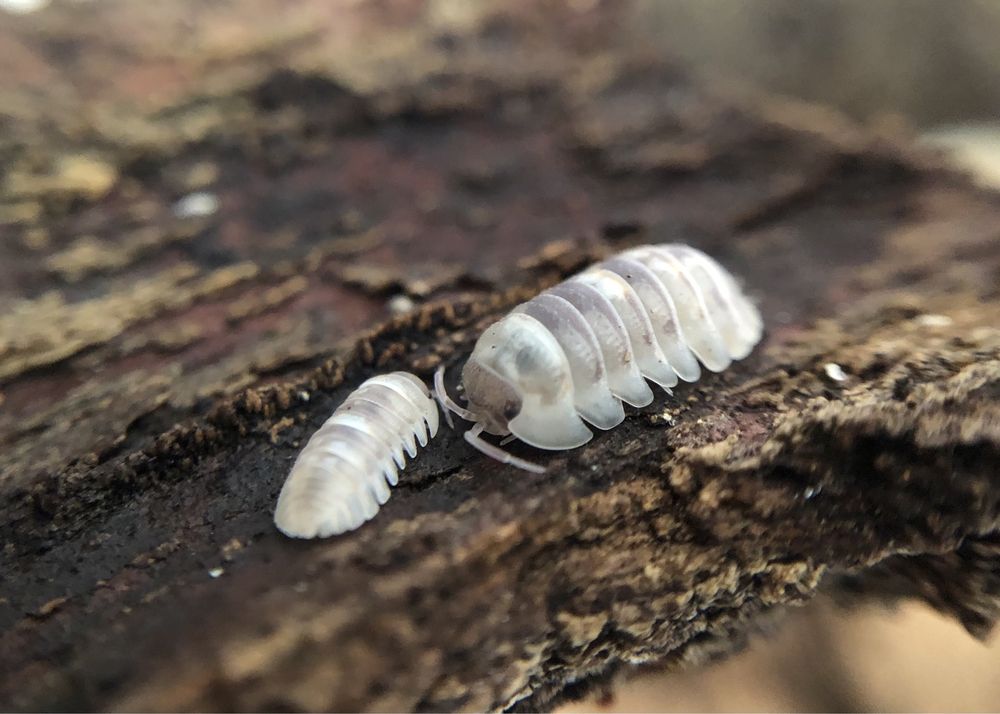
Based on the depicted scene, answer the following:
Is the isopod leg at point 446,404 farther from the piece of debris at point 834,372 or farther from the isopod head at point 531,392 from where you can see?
the piece of debris at point 834,372

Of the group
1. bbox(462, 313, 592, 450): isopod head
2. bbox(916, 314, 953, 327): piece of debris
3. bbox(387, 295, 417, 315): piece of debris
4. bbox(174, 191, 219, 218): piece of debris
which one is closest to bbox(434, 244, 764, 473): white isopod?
bbox(462, 313, 592, 450): isopod head

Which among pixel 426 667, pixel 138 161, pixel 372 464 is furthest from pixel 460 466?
pixel 138 161

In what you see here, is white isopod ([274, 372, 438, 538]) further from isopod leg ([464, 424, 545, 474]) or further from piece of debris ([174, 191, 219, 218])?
piece of debris ([174, 191, 219, 218])

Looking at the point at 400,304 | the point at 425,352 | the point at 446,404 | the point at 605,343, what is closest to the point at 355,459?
the point at 446,404

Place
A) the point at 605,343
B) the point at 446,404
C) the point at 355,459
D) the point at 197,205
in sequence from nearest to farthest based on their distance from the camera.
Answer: the point at 355,459
the point at 605,343
the point at 446,404
the point at 197,205

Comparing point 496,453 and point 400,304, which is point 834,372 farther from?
point 400,304

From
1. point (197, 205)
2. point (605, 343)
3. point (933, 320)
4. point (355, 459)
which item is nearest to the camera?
point (355, 459)
